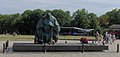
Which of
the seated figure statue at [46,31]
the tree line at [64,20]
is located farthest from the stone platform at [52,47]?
the tree line at [64,20]

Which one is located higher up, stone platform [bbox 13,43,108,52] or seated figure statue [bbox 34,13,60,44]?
seated figure statue [bbox 34,13,60,44]

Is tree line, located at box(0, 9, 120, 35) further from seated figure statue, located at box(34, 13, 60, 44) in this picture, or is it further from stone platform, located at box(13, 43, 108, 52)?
stone platform, located at box(13, 43, 108, 52)

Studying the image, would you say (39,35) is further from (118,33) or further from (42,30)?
(118,33)

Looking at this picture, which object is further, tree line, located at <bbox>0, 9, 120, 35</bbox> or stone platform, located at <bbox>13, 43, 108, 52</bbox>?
tree line, located at <bbox>0, 9, 120, 35</bbox>

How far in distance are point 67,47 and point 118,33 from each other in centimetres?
4960

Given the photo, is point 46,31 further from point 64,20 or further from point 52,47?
point 64,20

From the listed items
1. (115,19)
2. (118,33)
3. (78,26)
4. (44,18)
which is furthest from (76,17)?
(44,18)

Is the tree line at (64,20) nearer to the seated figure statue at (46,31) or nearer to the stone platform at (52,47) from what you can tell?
the seated figure statue at (46,31)

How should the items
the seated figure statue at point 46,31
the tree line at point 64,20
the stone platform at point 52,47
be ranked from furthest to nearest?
the tree line at point 64,20, the seated figure statue at point 46,31, the stone platform at point 52,47

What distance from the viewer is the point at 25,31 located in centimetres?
12756

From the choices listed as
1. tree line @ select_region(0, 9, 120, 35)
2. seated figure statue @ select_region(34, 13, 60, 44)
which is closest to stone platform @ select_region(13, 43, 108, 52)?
seated figure statue @ select_region(34, 13, 60, 44)

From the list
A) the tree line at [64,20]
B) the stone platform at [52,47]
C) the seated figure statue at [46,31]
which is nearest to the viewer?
the stone platform at [52,47]

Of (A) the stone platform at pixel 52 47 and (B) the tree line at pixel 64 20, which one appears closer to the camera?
(A) the stone platform at pixel 52 47

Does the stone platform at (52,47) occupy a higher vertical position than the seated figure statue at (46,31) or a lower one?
lower
